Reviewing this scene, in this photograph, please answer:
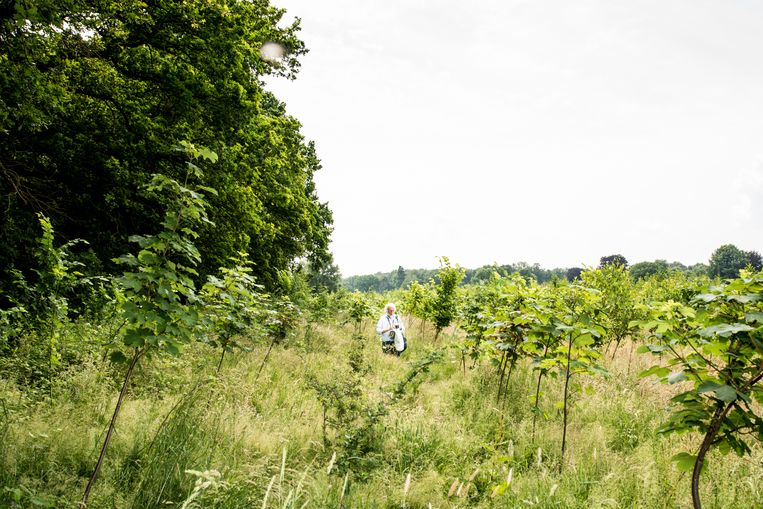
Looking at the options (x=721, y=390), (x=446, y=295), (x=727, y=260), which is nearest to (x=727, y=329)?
(x=721, y=390)

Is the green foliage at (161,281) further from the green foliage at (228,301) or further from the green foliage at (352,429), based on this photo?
the green foliage at (352,429)

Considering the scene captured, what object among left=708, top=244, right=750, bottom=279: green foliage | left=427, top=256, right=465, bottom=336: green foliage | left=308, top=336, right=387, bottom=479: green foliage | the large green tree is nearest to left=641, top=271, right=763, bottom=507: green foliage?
left=308, top=336, right=387, bottom=479: green foliage

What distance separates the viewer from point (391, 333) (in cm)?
1125

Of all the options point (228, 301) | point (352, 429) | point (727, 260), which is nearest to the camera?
point (352, 429)

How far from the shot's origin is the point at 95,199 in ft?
31.6

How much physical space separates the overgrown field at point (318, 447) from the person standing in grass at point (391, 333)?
453 centimetres

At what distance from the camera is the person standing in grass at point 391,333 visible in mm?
11023

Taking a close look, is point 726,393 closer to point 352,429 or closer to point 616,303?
point 352,429

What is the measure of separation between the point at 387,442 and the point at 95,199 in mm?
9524

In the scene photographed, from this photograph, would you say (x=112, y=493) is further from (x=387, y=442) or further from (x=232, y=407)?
(x=387, y=442)

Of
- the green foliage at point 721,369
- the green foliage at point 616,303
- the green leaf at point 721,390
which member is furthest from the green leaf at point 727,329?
the green foliage at point 616,303

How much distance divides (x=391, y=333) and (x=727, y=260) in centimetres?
10511

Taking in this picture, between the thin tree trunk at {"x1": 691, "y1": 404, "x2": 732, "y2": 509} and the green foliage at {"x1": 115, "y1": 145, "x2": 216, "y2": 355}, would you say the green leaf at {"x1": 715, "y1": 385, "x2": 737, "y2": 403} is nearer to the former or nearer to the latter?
the thin tree trunk at {"x1": 691, "y1": 404, "x2": 732, "y2": 509}

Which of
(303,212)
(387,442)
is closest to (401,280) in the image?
(303,212)
